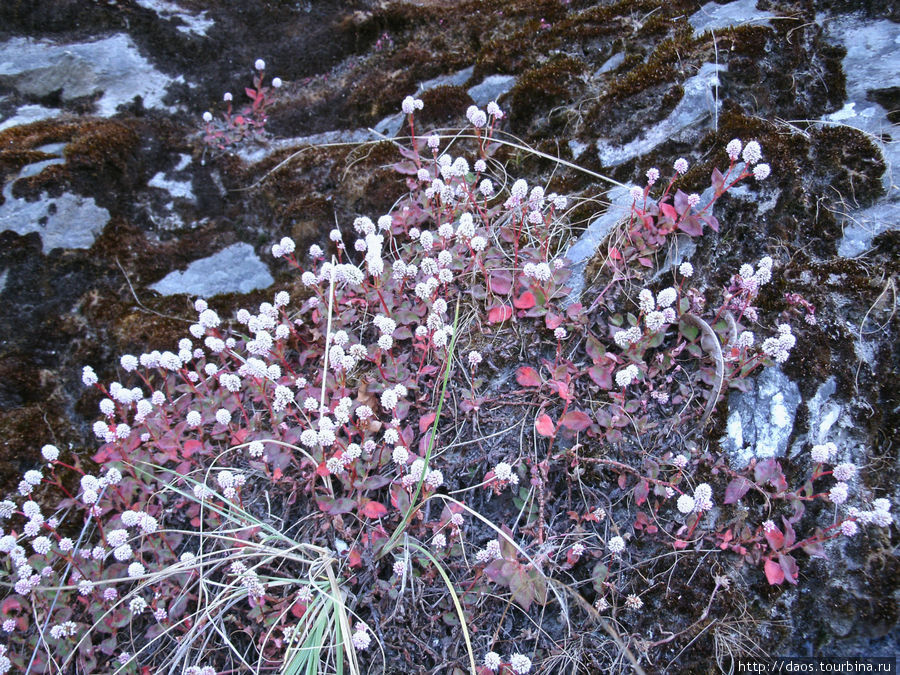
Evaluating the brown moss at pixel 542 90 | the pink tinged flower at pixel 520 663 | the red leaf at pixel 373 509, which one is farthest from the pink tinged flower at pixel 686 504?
the brown moss at pixel 542 90

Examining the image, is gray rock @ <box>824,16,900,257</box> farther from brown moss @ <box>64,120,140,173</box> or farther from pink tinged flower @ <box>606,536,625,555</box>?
brown moss @ <box>64,120,140,173</box>

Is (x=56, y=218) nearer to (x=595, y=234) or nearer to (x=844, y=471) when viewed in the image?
(x=595, y=234)

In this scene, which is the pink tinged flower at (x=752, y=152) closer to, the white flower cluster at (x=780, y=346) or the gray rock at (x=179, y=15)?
the white flower cluster at (x=780, y=346)

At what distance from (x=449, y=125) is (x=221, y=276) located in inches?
90.7

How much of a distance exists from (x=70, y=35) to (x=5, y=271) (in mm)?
2533

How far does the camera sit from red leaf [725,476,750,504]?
2.87 m

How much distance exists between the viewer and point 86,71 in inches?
190

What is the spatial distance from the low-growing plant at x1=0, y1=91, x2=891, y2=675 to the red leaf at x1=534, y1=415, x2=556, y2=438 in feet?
0.04

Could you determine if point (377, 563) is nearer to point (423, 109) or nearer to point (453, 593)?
point (453, 593)

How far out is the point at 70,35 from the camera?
16.1ft

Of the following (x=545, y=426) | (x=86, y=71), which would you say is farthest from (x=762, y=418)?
A: (x=86, y=71)

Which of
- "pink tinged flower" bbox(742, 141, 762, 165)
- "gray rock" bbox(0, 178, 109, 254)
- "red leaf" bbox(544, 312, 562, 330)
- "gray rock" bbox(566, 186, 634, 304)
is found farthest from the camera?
"gray rock" bbox(0, 178, 109, 254)

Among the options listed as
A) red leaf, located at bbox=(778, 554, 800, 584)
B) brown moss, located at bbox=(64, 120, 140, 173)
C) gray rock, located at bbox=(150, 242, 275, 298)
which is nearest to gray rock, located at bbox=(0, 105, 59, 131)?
brown moss, located at bbox=(64, 120, 140, 173)

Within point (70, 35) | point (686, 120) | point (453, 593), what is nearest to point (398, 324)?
point (453, 593)
